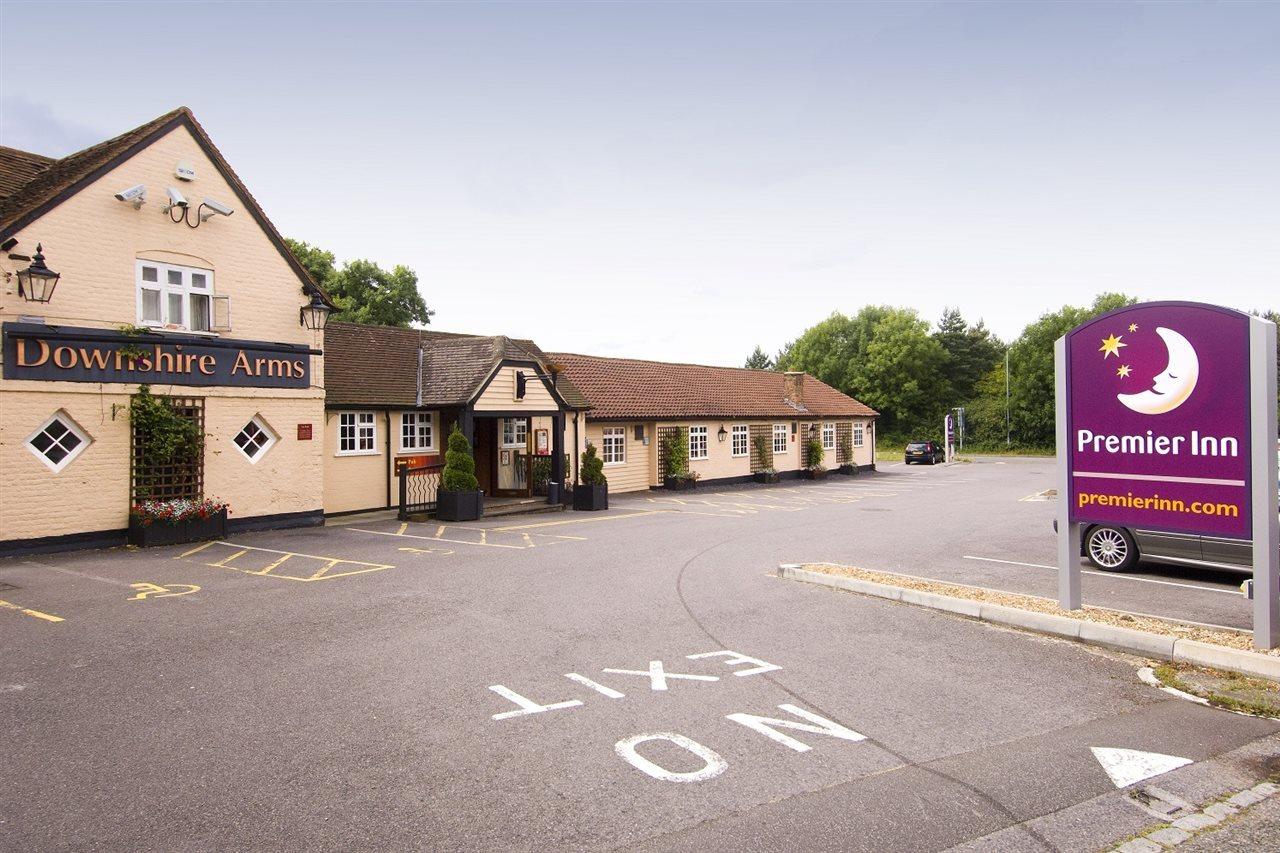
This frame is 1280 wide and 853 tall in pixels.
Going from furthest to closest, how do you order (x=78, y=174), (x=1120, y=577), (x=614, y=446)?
1. (x=614, y=446)
2. (x=78, y=174)
3. (x=1120, y=577)

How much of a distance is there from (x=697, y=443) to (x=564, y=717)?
25363 mm

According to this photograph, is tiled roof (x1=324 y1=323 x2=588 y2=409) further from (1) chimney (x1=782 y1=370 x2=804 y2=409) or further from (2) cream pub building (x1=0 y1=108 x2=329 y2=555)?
(1) chimney (x1=782 y1=370 x2=804 y2=409)

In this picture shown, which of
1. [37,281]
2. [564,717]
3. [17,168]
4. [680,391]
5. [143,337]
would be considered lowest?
[564,717]

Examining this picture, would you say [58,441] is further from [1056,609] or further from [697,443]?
[697,443]

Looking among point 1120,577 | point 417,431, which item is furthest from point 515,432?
point 1120,577

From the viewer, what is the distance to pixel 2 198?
15008mm

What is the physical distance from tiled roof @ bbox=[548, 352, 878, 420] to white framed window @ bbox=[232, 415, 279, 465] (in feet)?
37.3

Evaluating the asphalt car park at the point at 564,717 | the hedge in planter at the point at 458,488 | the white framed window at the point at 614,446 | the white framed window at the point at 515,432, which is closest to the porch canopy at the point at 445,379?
the white framed window at the point at 515,432

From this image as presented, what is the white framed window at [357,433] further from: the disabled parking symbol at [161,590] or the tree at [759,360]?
the tree at [759,360]

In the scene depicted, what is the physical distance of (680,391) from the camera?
3228 cm

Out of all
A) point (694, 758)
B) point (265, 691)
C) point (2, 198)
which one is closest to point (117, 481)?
point (2, 198)

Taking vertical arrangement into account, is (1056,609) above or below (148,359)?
below

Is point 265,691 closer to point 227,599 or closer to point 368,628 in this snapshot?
point 368,628

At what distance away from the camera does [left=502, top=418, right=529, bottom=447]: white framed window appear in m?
23.7
